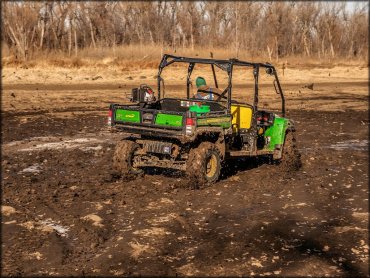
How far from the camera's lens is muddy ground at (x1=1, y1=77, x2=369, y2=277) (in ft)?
19.0

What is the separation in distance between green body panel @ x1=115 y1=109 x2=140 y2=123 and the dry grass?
20.3 meters

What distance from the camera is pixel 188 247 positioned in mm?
6262

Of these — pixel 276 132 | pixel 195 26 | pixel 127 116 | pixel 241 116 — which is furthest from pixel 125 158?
pixel 195 26

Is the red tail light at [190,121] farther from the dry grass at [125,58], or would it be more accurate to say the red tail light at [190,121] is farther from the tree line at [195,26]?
the tree line at [195,26]

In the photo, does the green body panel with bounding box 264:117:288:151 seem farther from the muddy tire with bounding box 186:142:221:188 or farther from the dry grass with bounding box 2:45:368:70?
the dry grass with bounding box 2:45:368:70

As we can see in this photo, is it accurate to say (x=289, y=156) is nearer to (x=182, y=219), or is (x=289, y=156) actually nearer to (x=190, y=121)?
(x=190, y=121)

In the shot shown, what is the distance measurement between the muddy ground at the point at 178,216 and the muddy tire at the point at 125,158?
0.17 metres

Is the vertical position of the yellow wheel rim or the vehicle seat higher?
the vehicle seat

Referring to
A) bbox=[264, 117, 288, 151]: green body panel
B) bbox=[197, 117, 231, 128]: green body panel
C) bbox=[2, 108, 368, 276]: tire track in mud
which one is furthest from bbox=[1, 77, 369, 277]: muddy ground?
bbox=[197, 117, 231, 128]: green body panel

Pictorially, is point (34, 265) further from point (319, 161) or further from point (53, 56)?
point (53, 56)

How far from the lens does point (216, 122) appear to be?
8.94m

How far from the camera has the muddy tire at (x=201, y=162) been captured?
8.66 metres

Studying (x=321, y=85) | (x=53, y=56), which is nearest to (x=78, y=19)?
(x=53, y=56)

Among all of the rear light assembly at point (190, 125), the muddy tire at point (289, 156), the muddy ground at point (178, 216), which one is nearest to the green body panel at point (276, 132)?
the muddy tire at point (289, 156)
